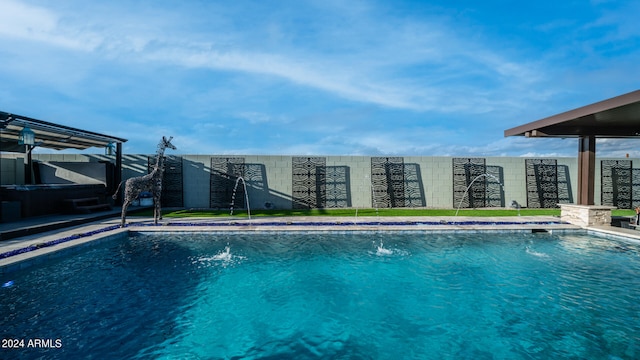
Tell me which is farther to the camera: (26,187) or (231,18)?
(26,187)

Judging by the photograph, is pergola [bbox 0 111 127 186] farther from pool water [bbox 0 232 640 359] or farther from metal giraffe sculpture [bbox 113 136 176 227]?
pool water [bbox 0 232 640 359]

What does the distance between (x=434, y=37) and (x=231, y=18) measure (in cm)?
686

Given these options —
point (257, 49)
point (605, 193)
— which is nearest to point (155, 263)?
point (257, 49)

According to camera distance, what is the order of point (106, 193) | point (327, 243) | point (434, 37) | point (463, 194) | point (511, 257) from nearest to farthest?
point (511, 257) → point (327, 243) → point (434, 37) → point (106, 193) → point (463, 194)

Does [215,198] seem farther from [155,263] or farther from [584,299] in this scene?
[584,299]

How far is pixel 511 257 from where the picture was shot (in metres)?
7.61

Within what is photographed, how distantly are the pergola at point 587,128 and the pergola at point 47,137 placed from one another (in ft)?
54.8

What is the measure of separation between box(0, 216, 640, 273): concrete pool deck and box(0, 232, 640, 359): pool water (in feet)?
3.53

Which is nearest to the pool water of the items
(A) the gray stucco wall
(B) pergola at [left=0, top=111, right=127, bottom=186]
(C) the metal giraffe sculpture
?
(C) the metal giraffe sculpture

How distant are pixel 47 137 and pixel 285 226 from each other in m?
11.8

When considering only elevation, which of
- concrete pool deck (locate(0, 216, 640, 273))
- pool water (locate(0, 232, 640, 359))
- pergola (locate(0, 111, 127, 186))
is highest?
pergola (locate(0, 111, 127, 186))

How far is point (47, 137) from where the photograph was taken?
13.8m

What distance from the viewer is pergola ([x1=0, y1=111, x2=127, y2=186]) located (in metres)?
10.3

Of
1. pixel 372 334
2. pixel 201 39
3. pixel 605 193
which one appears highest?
pixel 201 39
